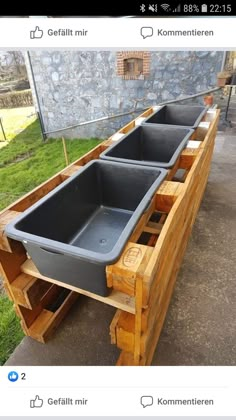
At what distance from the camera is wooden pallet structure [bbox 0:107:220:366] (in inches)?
40.9

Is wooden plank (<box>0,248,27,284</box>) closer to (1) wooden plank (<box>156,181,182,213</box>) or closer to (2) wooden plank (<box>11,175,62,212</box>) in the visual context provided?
(2) wooden plank (<box>11,175,62,212</box>)

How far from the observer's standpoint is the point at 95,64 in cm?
618

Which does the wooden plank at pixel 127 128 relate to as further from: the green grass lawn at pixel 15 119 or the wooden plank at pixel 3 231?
the green grass lawn at pixel 15 119

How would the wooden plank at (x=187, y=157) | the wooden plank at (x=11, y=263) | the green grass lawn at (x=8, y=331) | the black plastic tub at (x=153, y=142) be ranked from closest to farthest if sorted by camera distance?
the wooden plank at (x=11, y=263)
the wooden plank at (x=187, y=157)
the green grass lawn at (x=8, y=331)
the black plastic tub at (x=153, y=142)

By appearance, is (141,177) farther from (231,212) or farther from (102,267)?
(231,212)

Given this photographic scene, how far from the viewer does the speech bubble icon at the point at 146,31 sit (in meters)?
1.47

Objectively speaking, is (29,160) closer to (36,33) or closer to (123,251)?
(36,33)

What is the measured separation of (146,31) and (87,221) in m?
1.20

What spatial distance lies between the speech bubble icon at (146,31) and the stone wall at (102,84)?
14.4ft

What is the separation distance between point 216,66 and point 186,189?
15.8 feet

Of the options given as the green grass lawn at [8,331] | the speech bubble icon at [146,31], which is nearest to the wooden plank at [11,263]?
the green grass lawn at [8,331]

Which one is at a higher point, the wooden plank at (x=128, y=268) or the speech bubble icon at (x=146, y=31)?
the speech bubble icon at (x=146, y=31)

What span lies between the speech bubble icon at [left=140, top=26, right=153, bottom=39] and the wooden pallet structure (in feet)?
2.61

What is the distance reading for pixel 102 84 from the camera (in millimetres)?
6391
